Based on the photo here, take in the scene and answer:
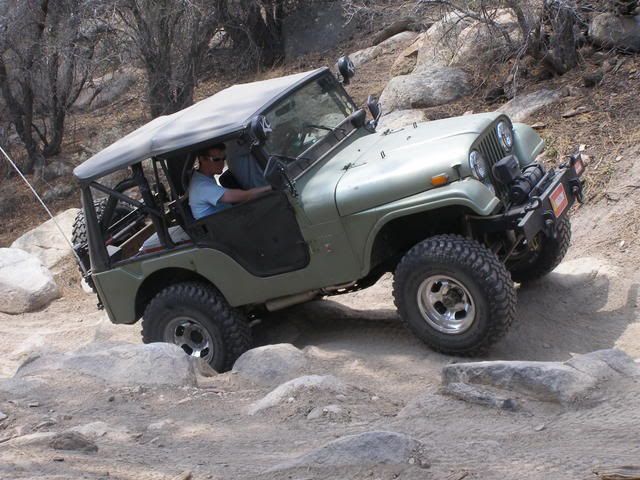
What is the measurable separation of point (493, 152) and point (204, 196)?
193 cm

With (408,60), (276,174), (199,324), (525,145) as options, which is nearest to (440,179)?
(276,174)

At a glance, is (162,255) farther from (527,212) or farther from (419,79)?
(419,79)

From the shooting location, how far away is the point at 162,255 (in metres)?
6.55

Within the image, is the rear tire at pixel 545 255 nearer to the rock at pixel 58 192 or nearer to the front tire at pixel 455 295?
the front tire at pixel 455 295

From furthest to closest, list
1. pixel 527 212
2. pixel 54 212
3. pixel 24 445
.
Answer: pixel 54 212, pixel 527 212, pixel 24 445

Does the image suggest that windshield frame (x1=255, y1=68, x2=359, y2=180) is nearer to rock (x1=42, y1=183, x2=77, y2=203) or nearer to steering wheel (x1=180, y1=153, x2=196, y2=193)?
steering wheel (x1=180, y1=153, x2=196, y2=193)

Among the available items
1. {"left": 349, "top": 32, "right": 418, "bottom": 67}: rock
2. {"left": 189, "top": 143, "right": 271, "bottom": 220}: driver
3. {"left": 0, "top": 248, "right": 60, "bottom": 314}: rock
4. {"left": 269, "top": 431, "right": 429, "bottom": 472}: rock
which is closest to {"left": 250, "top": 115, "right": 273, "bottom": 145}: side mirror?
{"left": 189, "top": 143, "right": 271, "bottom": 220}: driver

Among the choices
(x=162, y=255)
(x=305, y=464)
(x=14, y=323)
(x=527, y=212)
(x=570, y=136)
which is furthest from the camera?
(x=14, y=323)

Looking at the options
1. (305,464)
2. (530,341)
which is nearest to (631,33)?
(530,341)

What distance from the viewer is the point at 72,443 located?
440cm

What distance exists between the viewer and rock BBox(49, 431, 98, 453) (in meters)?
4.39

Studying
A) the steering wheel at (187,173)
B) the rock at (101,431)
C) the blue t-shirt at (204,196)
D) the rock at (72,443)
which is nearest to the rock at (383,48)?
the steering wheel at (187,173)

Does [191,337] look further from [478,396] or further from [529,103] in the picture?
[529,103]

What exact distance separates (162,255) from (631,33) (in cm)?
602
